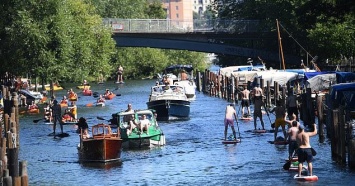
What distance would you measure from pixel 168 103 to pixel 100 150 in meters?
25.1

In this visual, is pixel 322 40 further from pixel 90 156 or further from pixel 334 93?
pixel 90 156

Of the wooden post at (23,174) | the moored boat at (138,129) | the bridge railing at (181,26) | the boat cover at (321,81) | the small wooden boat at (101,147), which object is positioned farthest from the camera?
the bridge railing at (181,26)

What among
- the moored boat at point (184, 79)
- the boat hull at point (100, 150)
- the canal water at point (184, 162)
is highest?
the moored boat at point (184, 79)

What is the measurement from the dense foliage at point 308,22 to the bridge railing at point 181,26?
2196 millimetres

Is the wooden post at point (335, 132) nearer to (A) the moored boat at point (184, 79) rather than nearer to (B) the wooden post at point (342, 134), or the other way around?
(B) the wooden post at point (342, 134)

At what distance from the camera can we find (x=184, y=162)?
5712 cm

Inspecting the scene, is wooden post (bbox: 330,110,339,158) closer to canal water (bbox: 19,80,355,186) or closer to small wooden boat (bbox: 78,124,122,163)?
canal water (bbox: 19,80,355,186)

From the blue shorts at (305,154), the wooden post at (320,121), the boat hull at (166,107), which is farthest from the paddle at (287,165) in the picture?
the boat hull at (166,107)

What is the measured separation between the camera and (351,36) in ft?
349

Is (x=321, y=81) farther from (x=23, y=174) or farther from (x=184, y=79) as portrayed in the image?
(x=23, y=174)

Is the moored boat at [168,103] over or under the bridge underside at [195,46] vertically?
under

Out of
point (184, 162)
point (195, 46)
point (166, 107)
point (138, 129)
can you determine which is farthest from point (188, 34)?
point (184, 162)

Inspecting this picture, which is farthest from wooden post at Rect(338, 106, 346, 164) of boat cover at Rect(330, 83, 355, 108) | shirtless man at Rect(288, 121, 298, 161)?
boat cover at Rect(330, 83, 355, 108)

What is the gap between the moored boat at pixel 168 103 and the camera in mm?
79688
